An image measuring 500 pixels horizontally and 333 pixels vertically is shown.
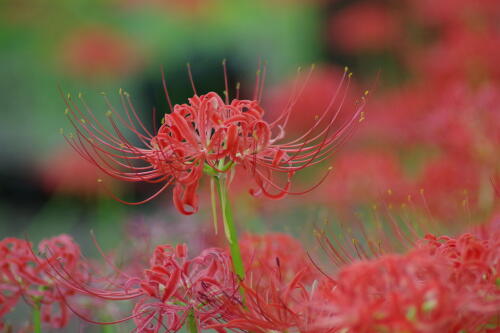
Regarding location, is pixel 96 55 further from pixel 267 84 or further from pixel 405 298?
pixel 405 298

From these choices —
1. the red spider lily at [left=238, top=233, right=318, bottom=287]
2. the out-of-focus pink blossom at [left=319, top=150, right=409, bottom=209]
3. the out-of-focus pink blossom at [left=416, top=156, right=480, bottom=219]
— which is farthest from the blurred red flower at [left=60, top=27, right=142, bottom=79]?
the red spider lily at [left=238, top=233, right=318, bottom=287]

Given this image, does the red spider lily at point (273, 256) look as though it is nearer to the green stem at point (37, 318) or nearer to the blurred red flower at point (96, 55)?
the green stem at point (37, 318)

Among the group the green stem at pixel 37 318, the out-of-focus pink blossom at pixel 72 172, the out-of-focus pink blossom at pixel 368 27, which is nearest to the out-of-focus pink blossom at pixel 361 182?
the green stem at pixel 37 318

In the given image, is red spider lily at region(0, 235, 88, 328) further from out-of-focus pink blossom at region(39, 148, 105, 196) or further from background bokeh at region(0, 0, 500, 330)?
out-of-focus pink blossom at region(39, 148, 105, 196)

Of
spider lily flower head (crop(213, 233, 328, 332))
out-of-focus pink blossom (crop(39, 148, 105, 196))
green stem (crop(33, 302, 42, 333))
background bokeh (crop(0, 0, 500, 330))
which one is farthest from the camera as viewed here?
out-of-focus pink blossom (crop(39, 148, 105, 196))

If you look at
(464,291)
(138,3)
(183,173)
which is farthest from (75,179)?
(464,291)

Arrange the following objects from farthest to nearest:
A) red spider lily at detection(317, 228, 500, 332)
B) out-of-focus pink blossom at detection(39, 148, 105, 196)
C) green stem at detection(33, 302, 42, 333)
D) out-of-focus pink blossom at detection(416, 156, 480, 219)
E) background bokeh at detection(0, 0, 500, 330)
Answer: out-of-focus pink blossom at detection(39, 148, 105, 196)
background bokeh at detection(0, 0, 500, 330)
out-of-focus pink blossom at detection(416, 156, 480, 219)
green stem at detection(33, 302, 42, 333)
red spider lily at detection(317, 228, 500, 332)

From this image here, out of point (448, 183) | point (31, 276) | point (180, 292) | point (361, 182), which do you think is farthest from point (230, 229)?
point (361, 182)

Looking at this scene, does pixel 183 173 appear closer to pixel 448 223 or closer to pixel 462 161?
pixel 448 223
